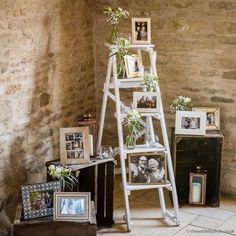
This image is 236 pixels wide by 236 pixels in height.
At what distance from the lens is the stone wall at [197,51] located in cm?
470

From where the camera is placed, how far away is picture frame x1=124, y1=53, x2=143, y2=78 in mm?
4234

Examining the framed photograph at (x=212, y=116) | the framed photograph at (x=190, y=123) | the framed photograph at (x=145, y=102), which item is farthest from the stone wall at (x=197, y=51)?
the framed photograph at (x=145, y=102)

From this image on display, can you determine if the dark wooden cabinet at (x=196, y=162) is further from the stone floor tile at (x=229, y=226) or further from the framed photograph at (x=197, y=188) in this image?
the stone floor tile at (x=229, y=226)

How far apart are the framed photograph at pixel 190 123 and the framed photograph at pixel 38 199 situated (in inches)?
55.5

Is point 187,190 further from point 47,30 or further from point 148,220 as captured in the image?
point 47,30

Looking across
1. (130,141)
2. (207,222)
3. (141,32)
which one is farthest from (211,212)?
(141,32)

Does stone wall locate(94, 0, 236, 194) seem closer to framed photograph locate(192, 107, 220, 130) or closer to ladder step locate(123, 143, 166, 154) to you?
framed photograph locate(192, 107, 220, 130)

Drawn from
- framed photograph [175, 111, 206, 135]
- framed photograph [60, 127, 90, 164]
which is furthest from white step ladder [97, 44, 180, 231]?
framed photograph [175, 111, 206, 135]

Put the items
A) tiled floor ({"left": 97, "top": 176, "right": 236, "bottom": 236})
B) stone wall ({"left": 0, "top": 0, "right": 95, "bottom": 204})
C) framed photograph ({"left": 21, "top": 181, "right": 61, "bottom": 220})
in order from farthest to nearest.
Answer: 1. tiled floor ({"left": 97, "top": 176, "right": 236, "bottom": 236})
2. stone wall ({"left": 0, "top": 0, "right": 95, "bottom": 204})
3. framed photograph ({"left": 21, "top": 181, "right": 61, "bottom": 220})

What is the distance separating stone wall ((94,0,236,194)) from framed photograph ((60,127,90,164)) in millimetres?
1324

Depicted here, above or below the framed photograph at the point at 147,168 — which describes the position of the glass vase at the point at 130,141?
above

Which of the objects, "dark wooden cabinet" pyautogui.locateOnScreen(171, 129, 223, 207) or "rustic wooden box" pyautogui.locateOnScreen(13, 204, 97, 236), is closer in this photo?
"rustic wooden box" pyautogui.locateOnScreen(13, 204, 97, 236)

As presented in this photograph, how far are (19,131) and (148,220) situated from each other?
1.35 meters

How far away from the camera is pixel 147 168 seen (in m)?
4.22
